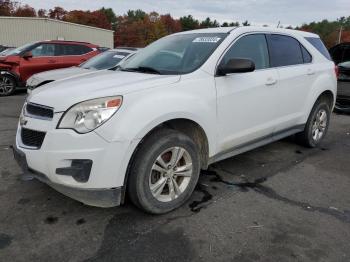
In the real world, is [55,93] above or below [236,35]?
below

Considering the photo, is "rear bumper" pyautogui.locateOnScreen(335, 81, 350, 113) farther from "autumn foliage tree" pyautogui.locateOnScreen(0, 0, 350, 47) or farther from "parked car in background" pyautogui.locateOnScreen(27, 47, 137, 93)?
"autumn foliage tree" pyautogui.locateOnScreen(0, 0, 350, 47)

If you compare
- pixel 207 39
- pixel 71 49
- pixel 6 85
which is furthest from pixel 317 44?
pixel 6 85

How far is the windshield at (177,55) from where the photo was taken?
3564 mm

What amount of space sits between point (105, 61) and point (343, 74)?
5.54 metres

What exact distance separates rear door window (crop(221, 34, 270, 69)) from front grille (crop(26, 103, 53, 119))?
1838 mm

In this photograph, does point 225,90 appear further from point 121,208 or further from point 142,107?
point 121,208

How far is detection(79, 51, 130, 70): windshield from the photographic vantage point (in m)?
7.72

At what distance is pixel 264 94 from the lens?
400 cm

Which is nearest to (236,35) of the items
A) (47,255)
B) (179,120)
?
(179,120)

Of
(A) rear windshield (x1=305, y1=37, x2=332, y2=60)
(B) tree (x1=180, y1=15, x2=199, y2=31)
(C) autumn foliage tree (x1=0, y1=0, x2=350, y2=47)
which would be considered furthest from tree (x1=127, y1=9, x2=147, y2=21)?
(A) rear windshield (x1=305, y1=37, x2=332, y2=60)

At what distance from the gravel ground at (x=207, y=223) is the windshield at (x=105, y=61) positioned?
387 cm

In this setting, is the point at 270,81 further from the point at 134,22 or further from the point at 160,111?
the point at 134,22

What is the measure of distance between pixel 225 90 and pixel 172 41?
1144 mm

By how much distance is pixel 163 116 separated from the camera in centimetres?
295
